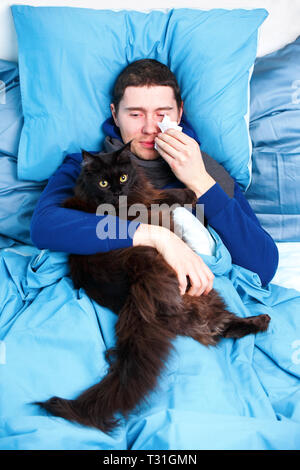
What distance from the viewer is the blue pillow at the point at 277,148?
6.78 ft

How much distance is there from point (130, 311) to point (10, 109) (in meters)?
1.30

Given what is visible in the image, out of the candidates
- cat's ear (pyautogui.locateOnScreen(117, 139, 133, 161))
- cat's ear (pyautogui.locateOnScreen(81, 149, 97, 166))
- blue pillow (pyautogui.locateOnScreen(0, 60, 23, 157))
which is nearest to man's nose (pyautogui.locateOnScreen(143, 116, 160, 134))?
cat's ear (pyautogui.locateOnScreen(117, 139, 133, 161))

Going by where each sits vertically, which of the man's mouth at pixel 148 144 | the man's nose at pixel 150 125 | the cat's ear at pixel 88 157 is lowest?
the cat's ear at pixel 88 157

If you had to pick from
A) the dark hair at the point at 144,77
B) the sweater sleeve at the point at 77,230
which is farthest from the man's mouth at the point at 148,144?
the sweater sleeve at the point at 77,230

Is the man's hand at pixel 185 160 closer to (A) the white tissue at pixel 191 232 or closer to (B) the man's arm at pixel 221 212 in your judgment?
(B) the man's arm at pixel 221 212

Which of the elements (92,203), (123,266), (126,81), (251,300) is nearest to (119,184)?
(92,203)

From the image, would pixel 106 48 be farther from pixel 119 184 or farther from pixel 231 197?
pixel 231 197

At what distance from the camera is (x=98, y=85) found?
1924 mm

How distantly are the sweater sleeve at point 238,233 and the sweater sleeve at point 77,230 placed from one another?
1.32 ft

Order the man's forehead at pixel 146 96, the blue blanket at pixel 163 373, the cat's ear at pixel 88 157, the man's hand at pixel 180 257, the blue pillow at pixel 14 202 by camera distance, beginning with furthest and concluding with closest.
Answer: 1. the blue pillow at pixel 14 202
2. the man's forehead at pixel 146 96
3. the cat's ear at pixel 88 157
4. the man's hand at pixel 180 257
5. the blue blanket at pixel 163 373

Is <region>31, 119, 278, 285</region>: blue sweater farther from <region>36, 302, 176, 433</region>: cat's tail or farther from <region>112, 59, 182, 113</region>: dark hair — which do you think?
<region>36, 302, 176, 433</region>: cat's tail

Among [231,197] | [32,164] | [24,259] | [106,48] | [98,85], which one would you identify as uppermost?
[106,48]
